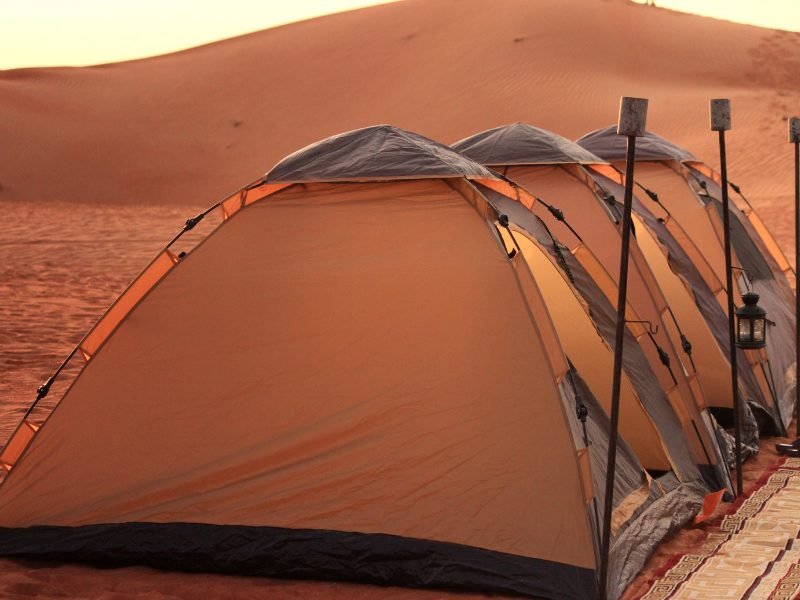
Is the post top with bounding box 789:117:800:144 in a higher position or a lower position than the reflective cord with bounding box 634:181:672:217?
higher

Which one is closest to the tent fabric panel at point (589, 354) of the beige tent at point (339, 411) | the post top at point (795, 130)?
the beige tent at point (339, 411)

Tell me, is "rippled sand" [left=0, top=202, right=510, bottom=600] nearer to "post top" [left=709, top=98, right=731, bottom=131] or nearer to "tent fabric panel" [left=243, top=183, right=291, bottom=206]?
"tent fabric panel" [left=243, top=183, right=291, bottom=206]

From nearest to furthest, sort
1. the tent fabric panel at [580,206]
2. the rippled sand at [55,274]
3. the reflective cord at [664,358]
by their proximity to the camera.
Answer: the reflective cord at [664,358], the tent fabric panel at [580,206], the rippled sand at [55,274]

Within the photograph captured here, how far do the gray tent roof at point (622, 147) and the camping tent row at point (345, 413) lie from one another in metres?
3.78

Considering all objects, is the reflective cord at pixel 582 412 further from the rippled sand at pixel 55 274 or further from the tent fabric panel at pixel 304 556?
the rippled sand at pixel 55 274

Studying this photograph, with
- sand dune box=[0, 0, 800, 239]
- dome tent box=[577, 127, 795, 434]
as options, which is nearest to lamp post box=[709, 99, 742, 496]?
dome tent box=[577, 127, 795, 434]

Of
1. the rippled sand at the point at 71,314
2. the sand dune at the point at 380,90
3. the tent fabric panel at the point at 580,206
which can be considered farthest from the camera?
the sand dune at the point at 380,90

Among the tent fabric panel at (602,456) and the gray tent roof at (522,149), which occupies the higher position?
the gray tent roof at (522,149)

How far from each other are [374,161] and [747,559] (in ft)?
9.05

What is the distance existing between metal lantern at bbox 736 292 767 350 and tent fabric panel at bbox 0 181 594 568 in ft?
6.44

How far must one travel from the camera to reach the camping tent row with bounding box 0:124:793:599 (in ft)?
18.5

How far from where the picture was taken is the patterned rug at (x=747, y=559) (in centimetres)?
561

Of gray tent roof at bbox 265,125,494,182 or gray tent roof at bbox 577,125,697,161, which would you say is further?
gray tent roof at bbox 577,125,697,161

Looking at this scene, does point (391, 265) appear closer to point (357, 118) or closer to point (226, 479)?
point (226, 479)
